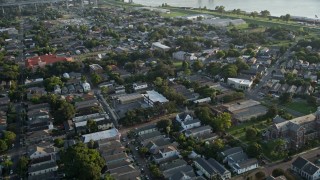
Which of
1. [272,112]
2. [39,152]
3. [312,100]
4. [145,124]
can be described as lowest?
[39,152]

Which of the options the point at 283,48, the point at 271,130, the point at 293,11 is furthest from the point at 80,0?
the point at 271,130

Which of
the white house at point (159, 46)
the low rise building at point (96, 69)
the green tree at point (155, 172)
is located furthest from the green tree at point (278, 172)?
the white house at point (159, 46)

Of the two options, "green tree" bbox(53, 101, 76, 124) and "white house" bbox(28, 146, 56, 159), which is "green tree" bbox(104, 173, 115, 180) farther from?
"green tree" bbox(53, 101, 76, 124)

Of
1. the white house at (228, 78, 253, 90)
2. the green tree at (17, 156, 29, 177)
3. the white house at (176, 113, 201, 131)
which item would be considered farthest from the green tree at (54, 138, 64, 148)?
the white house at (228, 78, 253, 90)

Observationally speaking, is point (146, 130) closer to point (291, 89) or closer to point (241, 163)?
point (241, 163)

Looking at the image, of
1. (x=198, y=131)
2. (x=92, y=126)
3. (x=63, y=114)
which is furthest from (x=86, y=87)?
(x=198, y=131)
